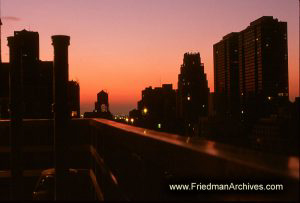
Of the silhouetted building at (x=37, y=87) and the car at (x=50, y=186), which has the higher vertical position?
the silhouetted building at (x=37, y=87)

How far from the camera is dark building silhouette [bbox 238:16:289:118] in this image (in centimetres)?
15150

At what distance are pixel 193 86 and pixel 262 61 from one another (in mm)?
33040

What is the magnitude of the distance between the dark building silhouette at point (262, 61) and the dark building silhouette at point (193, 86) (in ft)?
47.5

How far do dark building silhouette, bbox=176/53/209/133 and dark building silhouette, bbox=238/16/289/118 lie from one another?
14.5 metres

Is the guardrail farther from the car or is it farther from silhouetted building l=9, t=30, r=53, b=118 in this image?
silhouetted building l=9, t=30, r=53, b=118

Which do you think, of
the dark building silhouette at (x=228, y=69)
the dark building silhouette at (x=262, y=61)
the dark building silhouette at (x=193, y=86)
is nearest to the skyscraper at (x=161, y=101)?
the dark building silhouette at (x=193, y=86)

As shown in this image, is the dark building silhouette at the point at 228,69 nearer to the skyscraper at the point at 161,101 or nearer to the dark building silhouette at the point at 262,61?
the dark building silhouette at the point at 262,61

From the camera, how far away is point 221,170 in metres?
1.56

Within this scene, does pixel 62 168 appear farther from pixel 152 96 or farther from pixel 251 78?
pixel 251 78

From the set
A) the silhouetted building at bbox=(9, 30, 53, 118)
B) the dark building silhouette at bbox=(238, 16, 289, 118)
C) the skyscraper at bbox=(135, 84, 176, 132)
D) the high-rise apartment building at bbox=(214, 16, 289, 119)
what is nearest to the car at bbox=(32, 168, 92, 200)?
the silhouetted building at bbox=(9, 30, 53, 118)

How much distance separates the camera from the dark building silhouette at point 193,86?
144 metres

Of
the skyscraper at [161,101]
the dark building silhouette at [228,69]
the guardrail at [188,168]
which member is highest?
the dark building silhouette at [228,69]

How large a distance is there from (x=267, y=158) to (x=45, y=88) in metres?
64.3

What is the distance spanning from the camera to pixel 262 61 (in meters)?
167
